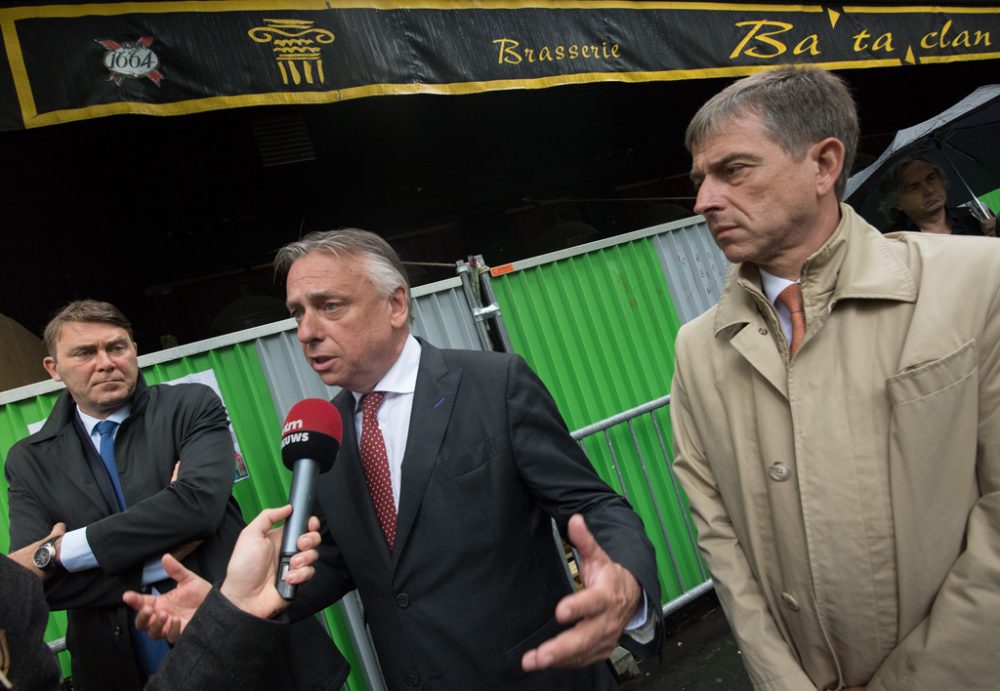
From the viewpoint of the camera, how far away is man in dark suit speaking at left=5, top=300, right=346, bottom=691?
2.25 metres

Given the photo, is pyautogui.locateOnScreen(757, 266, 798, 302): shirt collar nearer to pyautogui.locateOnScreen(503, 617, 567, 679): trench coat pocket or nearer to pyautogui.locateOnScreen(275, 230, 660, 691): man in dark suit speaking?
pyautogui.locateOnScreen(275, 230, 660, 691): man in dark suit speaking

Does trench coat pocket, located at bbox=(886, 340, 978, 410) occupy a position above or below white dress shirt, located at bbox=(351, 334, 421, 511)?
below

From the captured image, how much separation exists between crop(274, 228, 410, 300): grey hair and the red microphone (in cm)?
53

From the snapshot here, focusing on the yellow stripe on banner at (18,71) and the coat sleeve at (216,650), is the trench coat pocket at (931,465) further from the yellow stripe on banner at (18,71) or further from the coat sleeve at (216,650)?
the yellow stripe on banner at (18,71)

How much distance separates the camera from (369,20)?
4.38 meters

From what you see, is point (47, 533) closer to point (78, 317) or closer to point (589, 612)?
point (78, 317)

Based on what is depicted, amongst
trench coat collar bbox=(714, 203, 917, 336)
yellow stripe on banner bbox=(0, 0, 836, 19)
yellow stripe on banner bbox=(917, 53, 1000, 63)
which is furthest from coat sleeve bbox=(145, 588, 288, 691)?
yellow stripe on banner bbox=(917, 53, 1000, 63)

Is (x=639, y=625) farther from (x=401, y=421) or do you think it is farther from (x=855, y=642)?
(x=401, y=421)

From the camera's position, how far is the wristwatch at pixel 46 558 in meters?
2.22

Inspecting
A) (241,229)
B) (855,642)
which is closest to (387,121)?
(241,229)

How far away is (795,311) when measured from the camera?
1.67 m

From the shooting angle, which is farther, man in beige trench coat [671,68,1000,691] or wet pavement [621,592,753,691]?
wet pavement [621,592,753,691]

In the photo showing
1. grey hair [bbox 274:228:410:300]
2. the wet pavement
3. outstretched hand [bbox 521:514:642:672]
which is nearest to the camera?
outstretched hand [bbox 521:514:642:672]

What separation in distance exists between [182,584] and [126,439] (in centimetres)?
112
